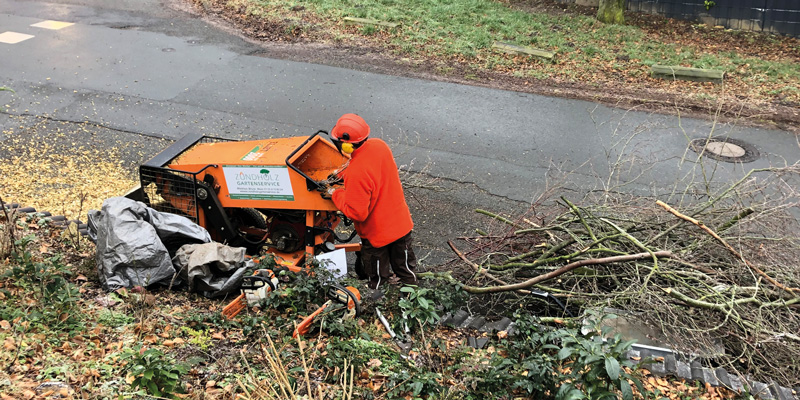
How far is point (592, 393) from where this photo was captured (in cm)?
357

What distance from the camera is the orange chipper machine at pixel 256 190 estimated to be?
5609 mm

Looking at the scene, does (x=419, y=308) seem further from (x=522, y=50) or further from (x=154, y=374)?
(x=522, y=50)

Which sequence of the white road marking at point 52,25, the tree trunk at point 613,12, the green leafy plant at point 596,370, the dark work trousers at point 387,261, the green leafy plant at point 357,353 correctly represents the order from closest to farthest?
the green leafy plant at point 596,370 → the green leafy plant at point 357,353 → the dark work trousers at point 387,261 → the white road marking at point 52,25 → the tree trunk at point 613,12

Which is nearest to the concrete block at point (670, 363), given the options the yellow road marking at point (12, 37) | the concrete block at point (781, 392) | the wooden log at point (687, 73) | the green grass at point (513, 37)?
the concrete block at point (781, 392)

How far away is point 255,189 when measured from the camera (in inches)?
224

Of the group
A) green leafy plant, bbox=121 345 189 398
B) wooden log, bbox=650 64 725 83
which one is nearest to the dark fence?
wooden log, bbox=650 64 725 83

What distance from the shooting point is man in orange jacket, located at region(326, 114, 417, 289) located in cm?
520

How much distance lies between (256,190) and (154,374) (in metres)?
2.39

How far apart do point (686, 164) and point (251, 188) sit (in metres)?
6.35

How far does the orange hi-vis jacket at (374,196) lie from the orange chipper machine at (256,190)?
354 mm

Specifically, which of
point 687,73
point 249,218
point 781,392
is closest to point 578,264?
point 781,392

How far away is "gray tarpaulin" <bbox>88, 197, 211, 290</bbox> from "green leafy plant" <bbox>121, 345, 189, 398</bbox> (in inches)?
56.8

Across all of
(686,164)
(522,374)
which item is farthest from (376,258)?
(686,164)

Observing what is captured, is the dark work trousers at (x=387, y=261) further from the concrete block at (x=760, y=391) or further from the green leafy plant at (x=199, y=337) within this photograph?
the concrete block at (x=760, y=391)
